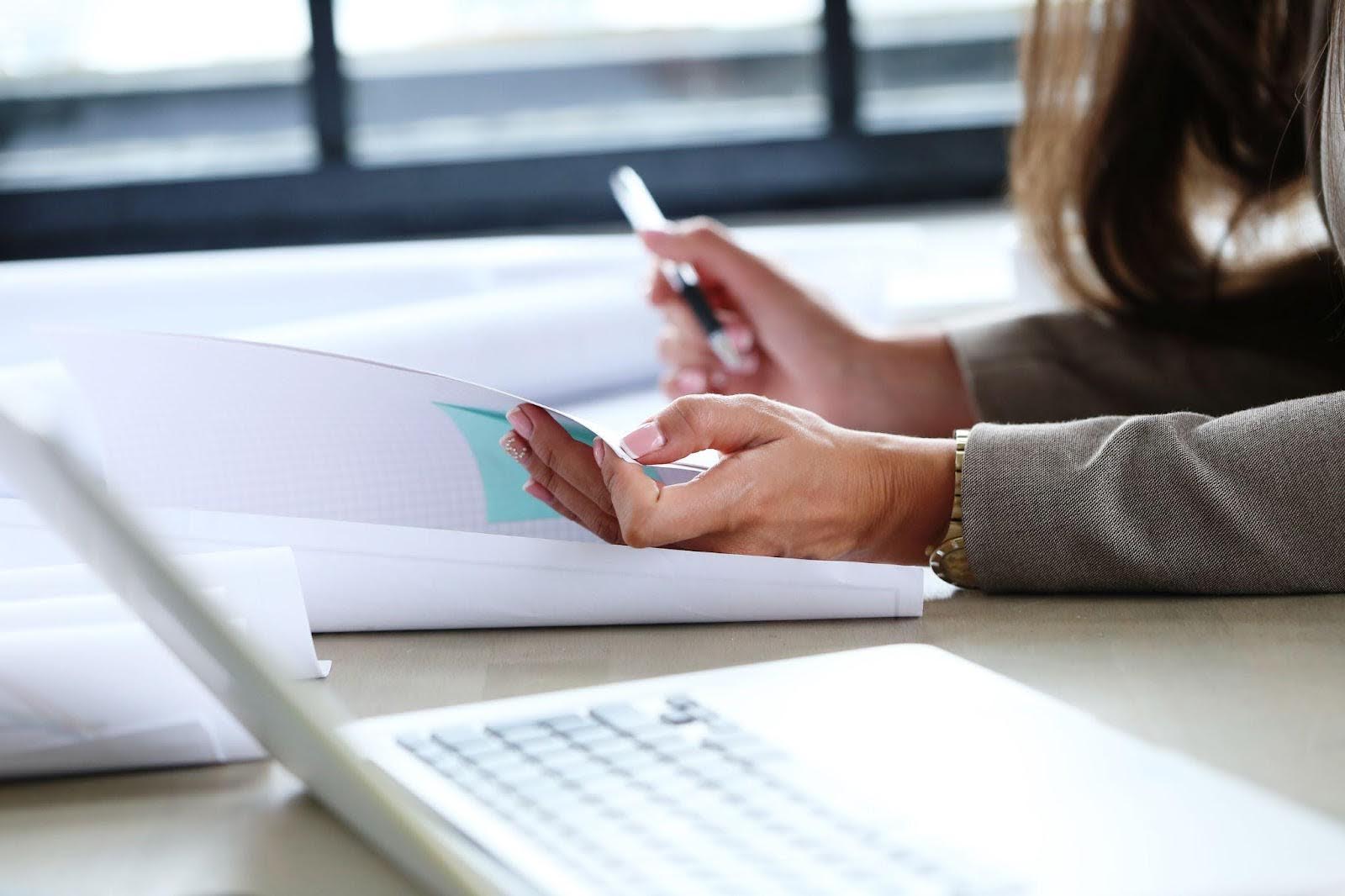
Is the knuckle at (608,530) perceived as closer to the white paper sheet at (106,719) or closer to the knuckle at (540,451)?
the knuckle at (540,451)

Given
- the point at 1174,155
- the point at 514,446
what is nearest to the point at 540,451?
the point at 514,446

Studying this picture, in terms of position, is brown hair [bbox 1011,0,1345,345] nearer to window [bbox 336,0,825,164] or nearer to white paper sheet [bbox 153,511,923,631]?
white paper sheet [bbox 153,511,923,631]

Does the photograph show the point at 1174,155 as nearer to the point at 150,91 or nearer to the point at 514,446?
the point at 514,446

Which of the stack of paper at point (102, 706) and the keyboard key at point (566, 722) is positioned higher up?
the stack of paper at point (102, 706)

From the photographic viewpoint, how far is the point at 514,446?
2.08ft

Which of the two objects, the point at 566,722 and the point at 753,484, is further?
the point at 753,484

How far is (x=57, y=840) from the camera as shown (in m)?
0.44

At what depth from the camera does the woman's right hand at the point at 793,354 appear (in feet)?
3.74

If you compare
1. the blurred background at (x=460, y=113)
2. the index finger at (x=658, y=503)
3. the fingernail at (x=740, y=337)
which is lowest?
the fingernail at (x=740, y=337)

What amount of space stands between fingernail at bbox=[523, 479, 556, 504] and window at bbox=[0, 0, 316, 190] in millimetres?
1604

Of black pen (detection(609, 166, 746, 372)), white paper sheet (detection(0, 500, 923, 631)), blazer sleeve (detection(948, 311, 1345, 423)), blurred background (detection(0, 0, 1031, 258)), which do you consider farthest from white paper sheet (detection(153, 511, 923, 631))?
blurred background (detection(0, 0, 1031, 258))

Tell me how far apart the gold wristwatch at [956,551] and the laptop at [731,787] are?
178 mm

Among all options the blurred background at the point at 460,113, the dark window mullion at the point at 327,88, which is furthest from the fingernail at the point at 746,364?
the dark window mullion at the point at 327,88

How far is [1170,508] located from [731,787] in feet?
1.11
